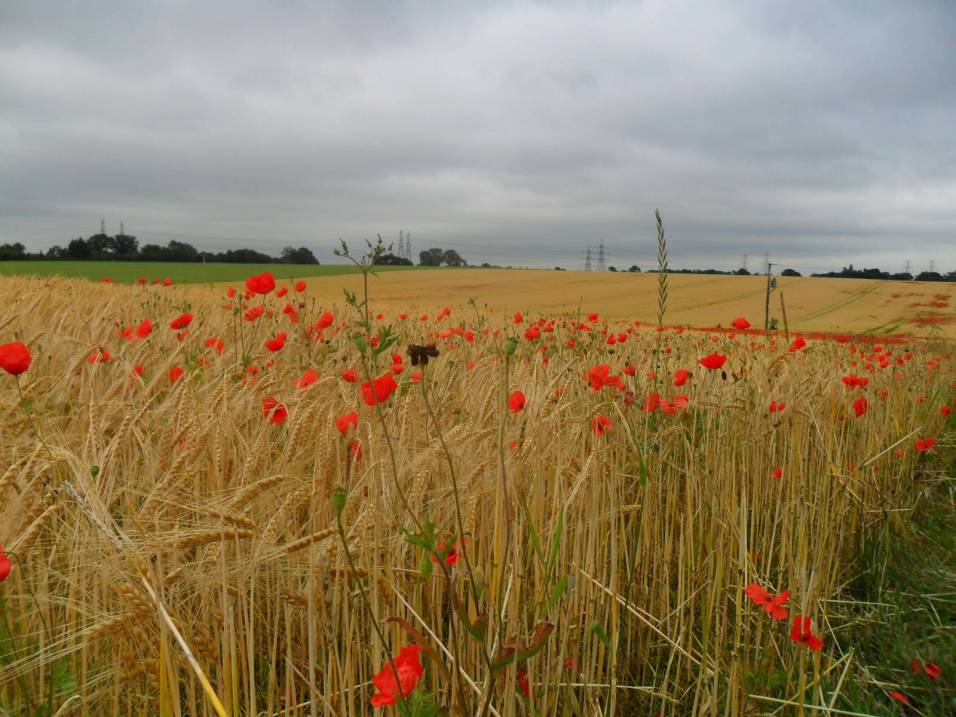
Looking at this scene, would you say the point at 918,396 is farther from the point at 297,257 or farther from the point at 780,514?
the point at 297,257

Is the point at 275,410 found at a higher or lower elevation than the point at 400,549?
higher

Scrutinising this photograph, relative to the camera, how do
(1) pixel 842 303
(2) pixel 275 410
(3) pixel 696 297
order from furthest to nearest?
(3) pixel 696 297 < (1) pixel 842 303 < (2) pixel 275 410

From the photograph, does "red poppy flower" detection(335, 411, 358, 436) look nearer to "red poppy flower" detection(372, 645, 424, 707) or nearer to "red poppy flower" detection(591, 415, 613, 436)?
"red poppy flower" detection(372, 645, 424, 707)

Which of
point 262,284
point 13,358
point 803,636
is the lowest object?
point 803,636

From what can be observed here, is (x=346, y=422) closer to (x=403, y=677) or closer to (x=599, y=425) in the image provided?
(x=403, y=677)

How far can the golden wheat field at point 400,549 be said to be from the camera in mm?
1065

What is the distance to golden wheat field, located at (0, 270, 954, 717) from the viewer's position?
1.07 meters

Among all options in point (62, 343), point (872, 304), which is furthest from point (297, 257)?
point (62, 343)

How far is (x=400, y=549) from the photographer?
145cm

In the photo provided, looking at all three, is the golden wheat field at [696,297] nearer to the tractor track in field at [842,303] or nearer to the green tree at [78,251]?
the tractor track in field at [842,303]

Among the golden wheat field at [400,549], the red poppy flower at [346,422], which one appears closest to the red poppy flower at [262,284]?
the golden wheat field at [400,549]

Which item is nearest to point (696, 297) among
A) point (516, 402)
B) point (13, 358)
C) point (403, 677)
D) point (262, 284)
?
point (262, 284)

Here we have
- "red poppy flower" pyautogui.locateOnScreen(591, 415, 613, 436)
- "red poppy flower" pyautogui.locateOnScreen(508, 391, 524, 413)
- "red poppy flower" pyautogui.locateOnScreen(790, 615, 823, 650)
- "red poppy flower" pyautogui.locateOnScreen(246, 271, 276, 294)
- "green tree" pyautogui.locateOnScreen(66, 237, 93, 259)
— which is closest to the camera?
"red poppy flower" pyautogui.locateOnScreen(790, 615, 823, 650)

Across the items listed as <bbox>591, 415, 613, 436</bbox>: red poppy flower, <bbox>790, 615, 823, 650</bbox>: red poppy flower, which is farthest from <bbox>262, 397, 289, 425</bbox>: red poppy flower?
<bbox>790, 615, 823, 650</bbox>: red poppy flower
